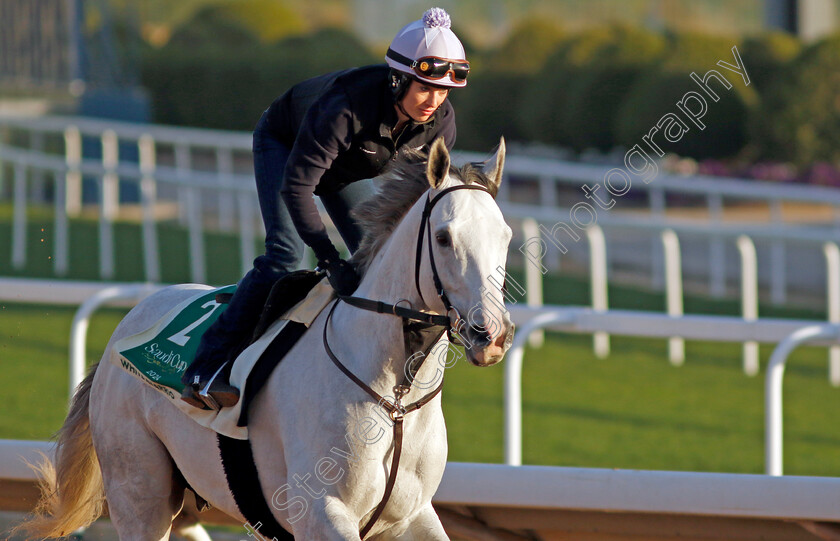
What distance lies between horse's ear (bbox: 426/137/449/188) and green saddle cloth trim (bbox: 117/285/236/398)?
896mm

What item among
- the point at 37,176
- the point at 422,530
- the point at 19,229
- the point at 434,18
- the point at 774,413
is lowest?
the point at 422,530

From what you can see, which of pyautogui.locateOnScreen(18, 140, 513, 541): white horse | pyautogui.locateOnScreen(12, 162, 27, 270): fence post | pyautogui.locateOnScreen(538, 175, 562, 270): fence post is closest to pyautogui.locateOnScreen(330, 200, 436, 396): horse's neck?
pyautogui.locateOnScreen(18, 140, 513, 541): white horse

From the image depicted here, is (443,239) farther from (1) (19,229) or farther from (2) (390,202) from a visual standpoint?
(1) (19,229)

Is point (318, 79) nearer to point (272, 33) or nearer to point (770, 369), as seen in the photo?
point (770, 369)

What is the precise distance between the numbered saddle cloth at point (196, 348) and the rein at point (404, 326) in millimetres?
164

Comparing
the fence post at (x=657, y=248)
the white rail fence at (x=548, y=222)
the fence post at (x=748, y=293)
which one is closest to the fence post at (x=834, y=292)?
the white rail fence at (x=548, y=222)

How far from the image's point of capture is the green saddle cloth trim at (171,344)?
3.28 m

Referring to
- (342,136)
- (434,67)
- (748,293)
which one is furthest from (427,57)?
(748,293)

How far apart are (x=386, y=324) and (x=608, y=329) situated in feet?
5.83

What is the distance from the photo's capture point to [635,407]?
6.79m

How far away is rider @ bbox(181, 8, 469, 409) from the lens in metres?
3.05

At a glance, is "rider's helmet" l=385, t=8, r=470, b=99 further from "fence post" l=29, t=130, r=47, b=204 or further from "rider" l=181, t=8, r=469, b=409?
"fence post" l=29, t=130, r=47, b=204

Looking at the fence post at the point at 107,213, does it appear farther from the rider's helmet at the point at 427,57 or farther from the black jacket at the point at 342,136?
the rider's helmet at the point at 427,57

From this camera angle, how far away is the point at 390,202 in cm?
298
